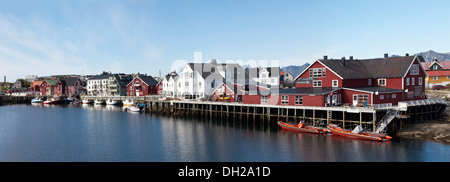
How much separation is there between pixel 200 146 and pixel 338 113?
2045cm

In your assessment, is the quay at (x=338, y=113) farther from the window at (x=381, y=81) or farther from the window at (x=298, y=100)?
the window at (x=381, y=81)

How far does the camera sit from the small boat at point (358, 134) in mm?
34688

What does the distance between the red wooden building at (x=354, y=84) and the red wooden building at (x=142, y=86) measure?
52.4 metres

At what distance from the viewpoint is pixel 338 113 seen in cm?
4391

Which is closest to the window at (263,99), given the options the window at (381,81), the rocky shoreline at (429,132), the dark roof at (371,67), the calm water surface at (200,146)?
the calm water surface at (200,146)

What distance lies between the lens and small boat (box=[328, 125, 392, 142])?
114 ft

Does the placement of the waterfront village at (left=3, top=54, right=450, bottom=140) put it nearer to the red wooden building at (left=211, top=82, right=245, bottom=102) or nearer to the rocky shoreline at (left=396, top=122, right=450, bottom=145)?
the red wooden building at (left=211, top=82, right=245, bottom=102)

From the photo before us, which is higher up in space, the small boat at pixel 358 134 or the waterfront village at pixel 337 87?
the waterfront village at pixel 337 87

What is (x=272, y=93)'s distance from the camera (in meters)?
49.8

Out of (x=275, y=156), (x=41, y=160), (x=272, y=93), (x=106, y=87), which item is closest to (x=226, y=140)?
(x=275, y=156)

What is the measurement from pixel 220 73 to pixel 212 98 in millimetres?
15151

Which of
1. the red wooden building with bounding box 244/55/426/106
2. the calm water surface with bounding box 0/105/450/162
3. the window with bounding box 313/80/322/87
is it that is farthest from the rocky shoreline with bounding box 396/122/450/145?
the window with bounding box 313/80/322/87

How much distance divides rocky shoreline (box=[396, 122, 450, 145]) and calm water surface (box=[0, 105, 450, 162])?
221 cm
